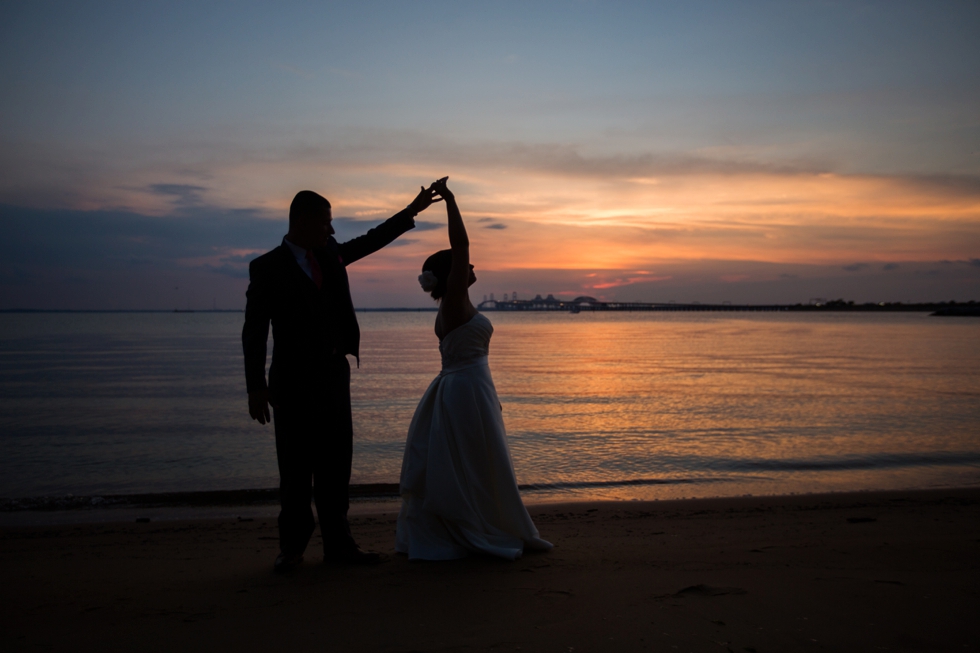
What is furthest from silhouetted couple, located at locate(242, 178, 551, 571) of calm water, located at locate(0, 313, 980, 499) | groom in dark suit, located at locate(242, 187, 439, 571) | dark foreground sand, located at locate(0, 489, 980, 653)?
calm water, located at locate(0, 313, 980, 499)

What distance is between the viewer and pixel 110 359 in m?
30.5

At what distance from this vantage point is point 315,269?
13.2ft

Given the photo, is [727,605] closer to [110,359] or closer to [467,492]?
[467,492]

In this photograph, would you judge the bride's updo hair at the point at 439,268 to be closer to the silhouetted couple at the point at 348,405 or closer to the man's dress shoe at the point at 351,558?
the silhouetted couple at the point at 348,405

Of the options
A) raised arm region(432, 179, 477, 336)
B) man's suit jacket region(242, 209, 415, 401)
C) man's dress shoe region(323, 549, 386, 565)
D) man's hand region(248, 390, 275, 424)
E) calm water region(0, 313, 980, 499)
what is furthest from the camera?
calm water region(0, 313, 980, 499)

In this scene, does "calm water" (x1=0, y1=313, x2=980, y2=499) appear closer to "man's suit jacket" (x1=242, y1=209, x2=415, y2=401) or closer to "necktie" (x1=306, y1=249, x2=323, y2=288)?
"man's suit jacket" (x1=242, y1=209, x2=415, y2=401)

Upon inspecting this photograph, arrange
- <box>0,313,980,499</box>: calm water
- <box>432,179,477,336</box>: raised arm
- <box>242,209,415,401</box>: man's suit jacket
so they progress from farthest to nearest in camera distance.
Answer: <box>0,313,980,499</box>: calm water → <box>432,179,477,336</box>: raised arm → <box>242,209,415,401</box>: man's suit jacket

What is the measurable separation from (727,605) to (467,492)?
1.67 meters

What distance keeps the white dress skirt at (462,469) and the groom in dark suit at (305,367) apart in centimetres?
43

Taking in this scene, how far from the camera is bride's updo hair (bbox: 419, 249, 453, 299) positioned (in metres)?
4.17

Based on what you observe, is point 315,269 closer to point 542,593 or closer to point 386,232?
point 386,232

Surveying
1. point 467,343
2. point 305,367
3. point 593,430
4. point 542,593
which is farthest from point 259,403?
point 593,430

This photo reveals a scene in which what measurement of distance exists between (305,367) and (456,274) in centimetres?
109

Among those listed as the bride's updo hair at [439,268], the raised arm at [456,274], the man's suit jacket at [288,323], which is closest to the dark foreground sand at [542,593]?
the man's suit jacket at [288,323]
